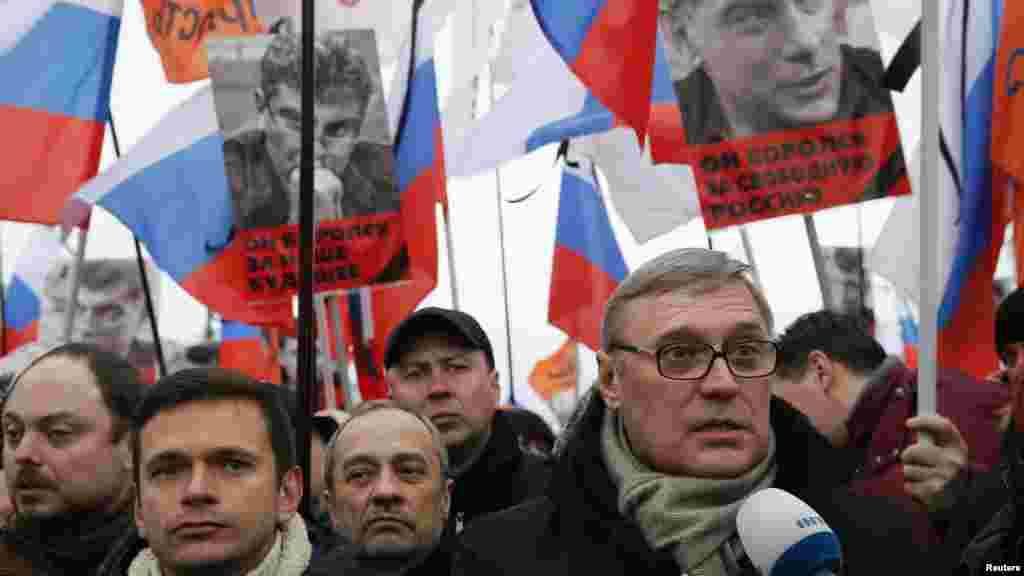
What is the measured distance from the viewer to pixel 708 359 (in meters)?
2.90

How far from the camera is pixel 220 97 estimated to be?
23.1 ft

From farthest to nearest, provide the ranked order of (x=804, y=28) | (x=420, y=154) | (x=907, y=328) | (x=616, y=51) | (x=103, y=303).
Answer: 1. (x=907, y=328)
2. (x=103, y=303)
3. (x=420, y=154)
4. (x=616, y=51)
5. (x=804, y=28)

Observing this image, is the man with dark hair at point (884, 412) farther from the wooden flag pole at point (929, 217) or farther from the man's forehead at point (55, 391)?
the man's forehead at point (55, 391)

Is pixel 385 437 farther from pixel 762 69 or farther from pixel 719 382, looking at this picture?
pixel 762 69

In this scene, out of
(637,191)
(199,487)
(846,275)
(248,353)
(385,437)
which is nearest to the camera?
(199,487)

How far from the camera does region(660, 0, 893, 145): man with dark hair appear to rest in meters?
6.22

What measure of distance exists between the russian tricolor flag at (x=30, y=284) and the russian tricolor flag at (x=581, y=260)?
234 inches

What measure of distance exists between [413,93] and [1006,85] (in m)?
3.79

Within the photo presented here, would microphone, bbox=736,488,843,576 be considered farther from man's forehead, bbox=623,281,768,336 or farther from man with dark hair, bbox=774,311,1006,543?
man with dark hair, bbox=774,311,1006,543

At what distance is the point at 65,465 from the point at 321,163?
9.54 feet

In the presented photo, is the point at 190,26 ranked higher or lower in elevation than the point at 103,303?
higher

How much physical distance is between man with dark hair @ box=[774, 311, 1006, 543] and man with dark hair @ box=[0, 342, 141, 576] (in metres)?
1.82

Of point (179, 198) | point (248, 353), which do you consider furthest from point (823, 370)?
point (248, 353)

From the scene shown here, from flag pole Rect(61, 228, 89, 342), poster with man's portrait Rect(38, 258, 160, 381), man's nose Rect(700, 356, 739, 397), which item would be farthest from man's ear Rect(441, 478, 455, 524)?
poster with man's portrait Rect(38, 258, 160, 381)
